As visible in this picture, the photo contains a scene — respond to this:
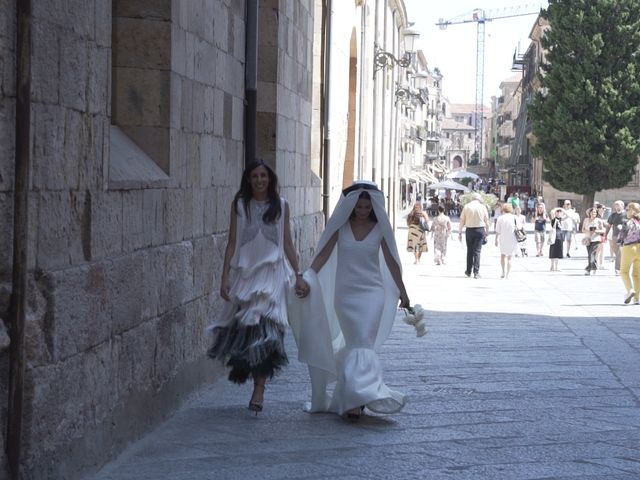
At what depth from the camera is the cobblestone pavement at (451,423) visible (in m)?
6.75

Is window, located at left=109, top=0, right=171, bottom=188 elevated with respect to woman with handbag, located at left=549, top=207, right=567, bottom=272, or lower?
elevated

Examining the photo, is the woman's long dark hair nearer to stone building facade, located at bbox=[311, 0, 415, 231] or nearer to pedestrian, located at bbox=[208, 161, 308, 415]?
pedestrian, located at bbox=[208, 161, 308, 415]

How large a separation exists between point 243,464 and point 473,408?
238 cm

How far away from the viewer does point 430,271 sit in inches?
1033

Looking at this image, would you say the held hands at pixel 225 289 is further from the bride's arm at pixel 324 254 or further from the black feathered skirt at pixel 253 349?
the bride's arm at pixel 324 254

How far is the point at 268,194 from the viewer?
334 inches

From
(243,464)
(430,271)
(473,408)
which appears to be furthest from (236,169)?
(430,271)

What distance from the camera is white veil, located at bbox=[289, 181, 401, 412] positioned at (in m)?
8.52

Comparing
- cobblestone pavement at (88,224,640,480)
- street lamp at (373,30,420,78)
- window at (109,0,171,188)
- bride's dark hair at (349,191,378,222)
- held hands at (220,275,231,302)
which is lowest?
cobblestone pavement at (88,224,640,480)

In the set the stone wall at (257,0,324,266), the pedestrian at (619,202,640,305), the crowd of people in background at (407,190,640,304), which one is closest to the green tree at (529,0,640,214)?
the crowd of people in background at (407,190,640,304)

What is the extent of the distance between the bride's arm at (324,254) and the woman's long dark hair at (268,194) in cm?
44

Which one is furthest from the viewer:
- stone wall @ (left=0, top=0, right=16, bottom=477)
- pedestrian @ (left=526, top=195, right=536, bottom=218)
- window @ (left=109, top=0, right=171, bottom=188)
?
pedestrian @ (left=526, top=195, right=536, bottom=218)

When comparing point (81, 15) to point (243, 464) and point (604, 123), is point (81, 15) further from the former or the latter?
point (604, 123)

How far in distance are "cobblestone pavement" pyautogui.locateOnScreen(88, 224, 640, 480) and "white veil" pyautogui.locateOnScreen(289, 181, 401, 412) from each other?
0.30 metres
